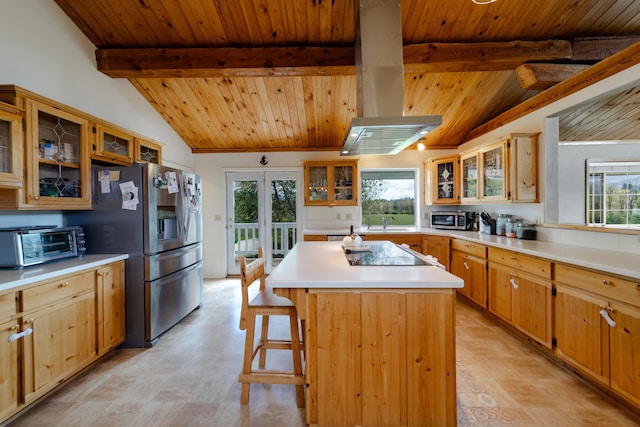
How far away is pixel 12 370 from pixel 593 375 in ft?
11.8

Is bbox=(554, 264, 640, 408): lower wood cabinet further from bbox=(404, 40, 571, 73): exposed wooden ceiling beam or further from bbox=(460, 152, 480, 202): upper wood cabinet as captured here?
bbox=(404, 40, 571, 73): exposed wooden ceiling beam

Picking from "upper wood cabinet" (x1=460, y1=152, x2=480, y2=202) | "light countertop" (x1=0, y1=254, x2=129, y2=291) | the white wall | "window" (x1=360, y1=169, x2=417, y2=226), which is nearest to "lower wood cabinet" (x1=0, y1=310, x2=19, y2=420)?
"light countertop" (x1=0, y1=254, x2=129, y2=291)

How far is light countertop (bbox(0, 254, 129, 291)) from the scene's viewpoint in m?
1.62

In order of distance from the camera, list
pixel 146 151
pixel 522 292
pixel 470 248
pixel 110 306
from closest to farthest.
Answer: pixel 110 306 → pixel 522 292 → pixel 146 151 → pixel 470 248

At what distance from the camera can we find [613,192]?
3.46 m

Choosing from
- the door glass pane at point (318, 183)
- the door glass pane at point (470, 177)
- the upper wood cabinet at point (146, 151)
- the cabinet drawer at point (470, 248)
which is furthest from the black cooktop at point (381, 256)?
the upper wood cabinet at point (146, 151)

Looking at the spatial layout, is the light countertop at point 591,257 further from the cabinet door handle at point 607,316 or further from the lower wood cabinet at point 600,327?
the cabinet door handle at point 607,316

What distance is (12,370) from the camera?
Answer: 63.0 inches

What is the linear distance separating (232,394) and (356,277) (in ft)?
4.15

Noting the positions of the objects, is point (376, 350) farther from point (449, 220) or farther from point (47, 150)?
point (449, 220)

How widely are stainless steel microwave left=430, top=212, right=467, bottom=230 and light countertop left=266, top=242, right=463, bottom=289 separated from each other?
9.25ft

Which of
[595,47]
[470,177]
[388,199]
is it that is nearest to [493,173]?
[470,177]

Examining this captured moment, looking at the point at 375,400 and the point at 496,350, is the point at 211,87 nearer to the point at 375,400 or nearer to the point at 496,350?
the point at 375,400

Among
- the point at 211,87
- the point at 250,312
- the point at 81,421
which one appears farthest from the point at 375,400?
the point at 211,87
